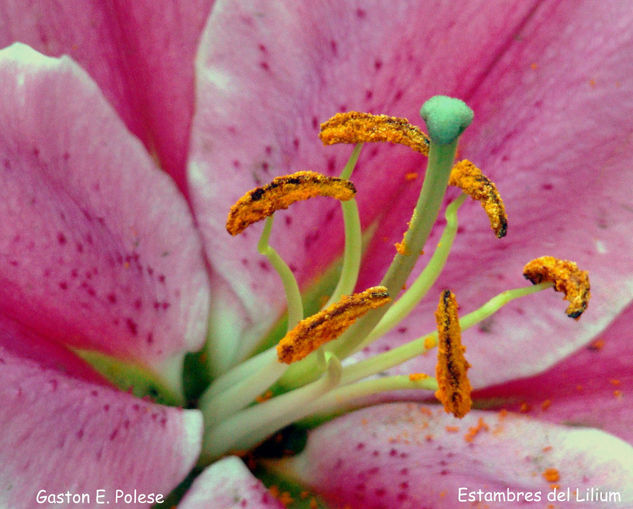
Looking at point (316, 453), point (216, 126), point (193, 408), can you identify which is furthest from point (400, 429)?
point (216, 126)

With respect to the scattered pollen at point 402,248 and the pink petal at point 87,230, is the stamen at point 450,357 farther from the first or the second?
the pink petal at point 87,230

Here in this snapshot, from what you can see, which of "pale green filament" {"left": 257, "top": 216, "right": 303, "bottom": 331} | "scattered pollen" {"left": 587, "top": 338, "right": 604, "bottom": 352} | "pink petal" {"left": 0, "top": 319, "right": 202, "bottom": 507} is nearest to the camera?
"pink petal" {"left": 0, "top": 319, "right": 202, "bottom": 507}

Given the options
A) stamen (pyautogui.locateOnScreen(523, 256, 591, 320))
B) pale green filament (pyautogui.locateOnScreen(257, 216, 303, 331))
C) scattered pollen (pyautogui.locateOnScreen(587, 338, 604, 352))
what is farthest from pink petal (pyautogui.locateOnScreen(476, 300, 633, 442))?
pale green filament (pyautogui.locateOnScreen(257, 216, 303, 331))

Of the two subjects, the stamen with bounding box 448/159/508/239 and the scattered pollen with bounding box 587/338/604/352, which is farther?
the scattered pollen with bounding box 587/338/604/352

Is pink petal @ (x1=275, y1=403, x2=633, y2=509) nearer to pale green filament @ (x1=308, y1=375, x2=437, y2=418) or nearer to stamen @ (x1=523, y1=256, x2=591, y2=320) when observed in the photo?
pale green filament @ (x1=308, y1=375, x2=437, y2=418)

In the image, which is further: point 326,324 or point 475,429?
point 475,429

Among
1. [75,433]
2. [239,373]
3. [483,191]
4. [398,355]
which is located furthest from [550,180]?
[75,433]

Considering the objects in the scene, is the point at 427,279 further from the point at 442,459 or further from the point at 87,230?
the point at 87,230

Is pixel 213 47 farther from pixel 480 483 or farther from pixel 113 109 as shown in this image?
pixel 480 483
